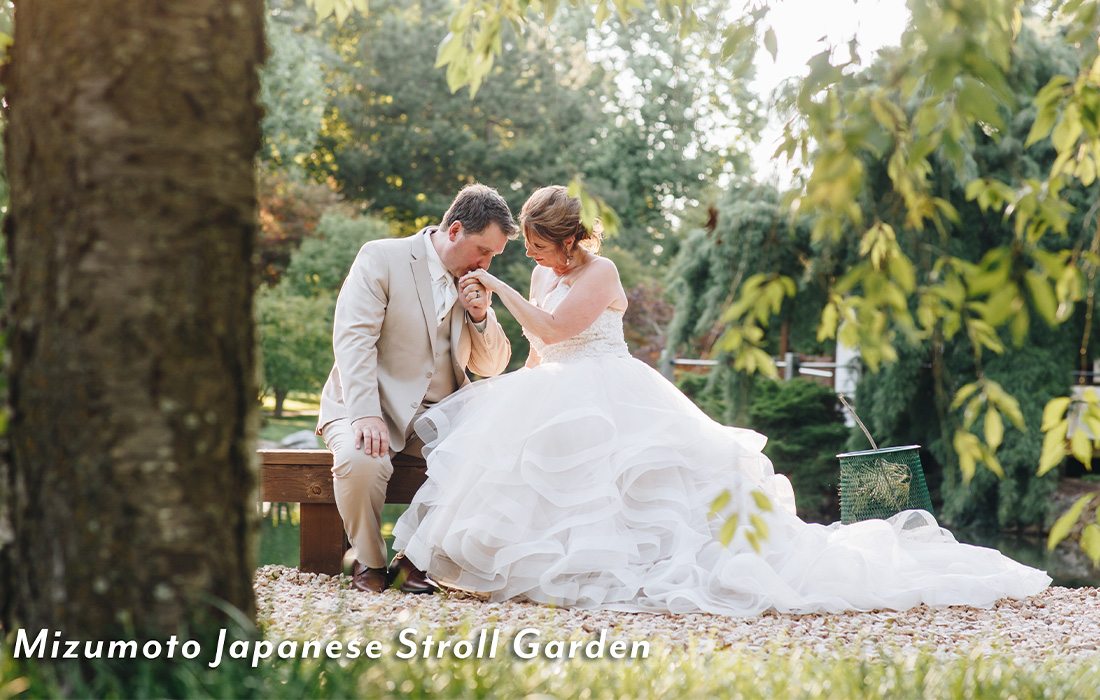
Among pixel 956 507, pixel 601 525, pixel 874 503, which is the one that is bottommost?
pixel 956 507

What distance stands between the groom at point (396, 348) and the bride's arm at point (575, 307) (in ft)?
0.55

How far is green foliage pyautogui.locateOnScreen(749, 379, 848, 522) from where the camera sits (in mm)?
12477

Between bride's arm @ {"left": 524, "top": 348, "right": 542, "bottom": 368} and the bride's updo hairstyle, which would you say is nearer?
the bride's updo hairstyle

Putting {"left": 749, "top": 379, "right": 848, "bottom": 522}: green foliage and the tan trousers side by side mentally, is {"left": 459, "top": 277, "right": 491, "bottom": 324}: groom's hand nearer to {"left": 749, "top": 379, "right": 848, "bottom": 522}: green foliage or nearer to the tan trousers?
the tan trousers

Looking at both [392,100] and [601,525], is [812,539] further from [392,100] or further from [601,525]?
[392,100]

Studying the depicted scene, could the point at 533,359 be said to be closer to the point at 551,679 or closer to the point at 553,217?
the point at 553,217

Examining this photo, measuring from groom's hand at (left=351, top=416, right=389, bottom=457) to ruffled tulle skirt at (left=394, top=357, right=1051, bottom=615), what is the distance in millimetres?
221

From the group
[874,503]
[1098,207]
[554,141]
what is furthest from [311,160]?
[1098,207]

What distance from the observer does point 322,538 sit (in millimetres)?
5008

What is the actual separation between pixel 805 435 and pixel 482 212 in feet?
28.6

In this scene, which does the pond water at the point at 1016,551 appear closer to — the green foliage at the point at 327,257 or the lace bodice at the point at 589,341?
the lace bodice at the point at 589,341

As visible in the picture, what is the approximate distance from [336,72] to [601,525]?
78.6 feet

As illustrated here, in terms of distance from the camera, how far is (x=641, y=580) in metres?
4.23

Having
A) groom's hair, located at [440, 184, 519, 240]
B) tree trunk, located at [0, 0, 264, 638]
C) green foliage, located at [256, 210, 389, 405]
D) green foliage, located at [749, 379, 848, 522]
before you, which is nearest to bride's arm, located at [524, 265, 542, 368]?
groom's hair, located at [440, 184, 519, 240]
